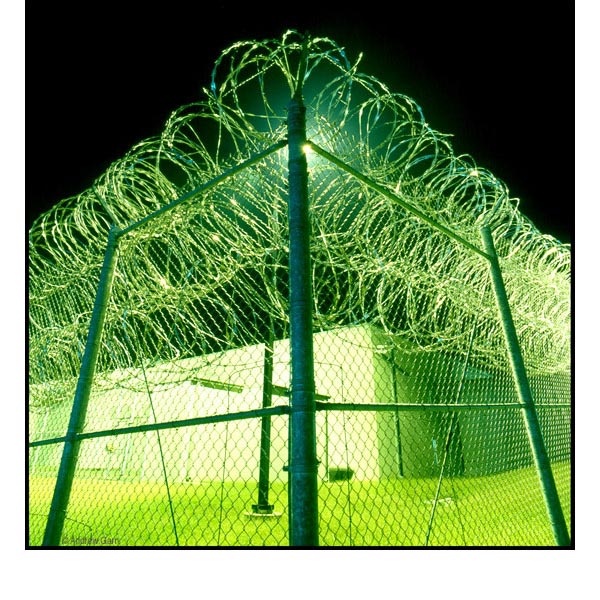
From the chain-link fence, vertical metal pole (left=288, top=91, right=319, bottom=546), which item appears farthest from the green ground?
vertical metal pole (left=288, top=91, right=319, bottom=546)

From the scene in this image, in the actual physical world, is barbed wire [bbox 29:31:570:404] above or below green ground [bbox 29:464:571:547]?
above

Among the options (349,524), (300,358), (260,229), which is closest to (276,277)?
(260,229)

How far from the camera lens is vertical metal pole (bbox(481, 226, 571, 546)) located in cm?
269

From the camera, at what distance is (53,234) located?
3.84 meters

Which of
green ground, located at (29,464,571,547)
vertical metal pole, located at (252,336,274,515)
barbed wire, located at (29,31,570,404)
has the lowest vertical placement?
green ground, located at (29,464,571,547)

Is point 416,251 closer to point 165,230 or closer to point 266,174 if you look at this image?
point 266,174

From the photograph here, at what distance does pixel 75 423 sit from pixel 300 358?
163cm

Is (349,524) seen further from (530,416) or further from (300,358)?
(300,358)

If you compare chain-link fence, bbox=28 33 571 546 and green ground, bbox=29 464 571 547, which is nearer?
chain-link fence, bbox=28 33 571 546

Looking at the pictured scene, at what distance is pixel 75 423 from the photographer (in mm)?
2654

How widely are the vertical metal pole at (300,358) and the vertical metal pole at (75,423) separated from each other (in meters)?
1.50

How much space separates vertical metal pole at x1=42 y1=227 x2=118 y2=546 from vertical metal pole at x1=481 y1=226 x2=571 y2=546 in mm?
2437

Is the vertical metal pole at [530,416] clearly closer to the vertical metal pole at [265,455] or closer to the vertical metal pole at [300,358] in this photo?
the vertical metal pole at [300,358]

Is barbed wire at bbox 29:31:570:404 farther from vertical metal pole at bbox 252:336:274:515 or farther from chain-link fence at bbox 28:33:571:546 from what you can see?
vertical metal pole at bbox 252:336:274:515
